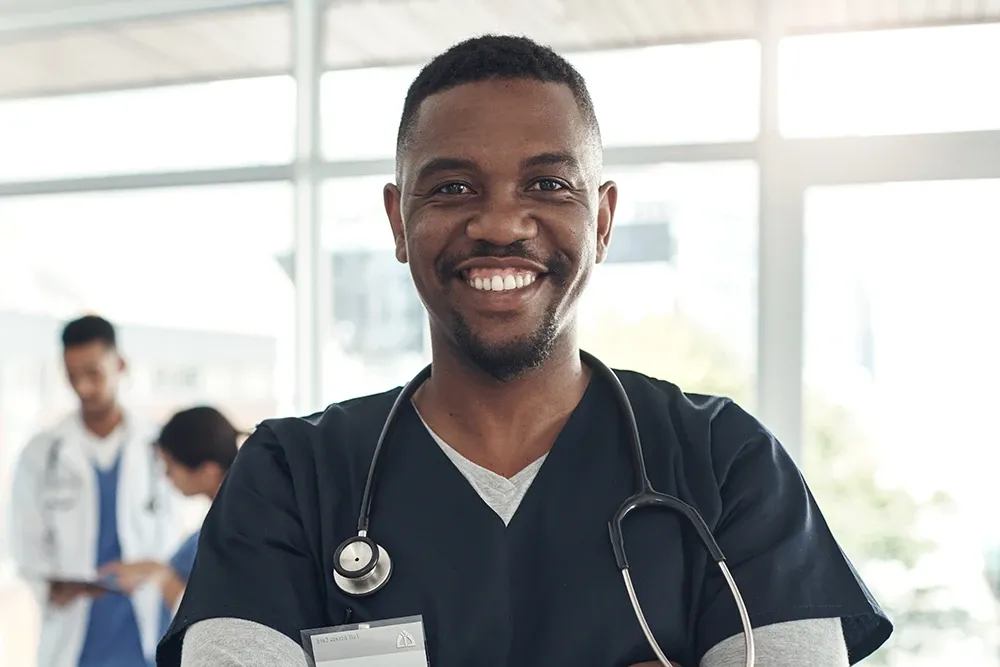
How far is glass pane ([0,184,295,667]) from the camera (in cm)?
334

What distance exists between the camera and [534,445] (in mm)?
1006

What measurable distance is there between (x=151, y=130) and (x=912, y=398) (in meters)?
2.70

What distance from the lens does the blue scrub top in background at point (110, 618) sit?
8.79ft

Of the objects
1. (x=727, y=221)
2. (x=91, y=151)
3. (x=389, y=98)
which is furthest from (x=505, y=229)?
(x=91, y=151)

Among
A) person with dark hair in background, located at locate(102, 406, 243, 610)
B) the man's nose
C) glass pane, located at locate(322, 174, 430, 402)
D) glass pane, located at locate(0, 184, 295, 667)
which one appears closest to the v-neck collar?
the man's nose

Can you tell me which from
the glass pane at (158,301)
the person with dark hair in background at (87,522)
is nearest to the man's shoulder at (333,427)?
the person with dark hair in background at (87,522)

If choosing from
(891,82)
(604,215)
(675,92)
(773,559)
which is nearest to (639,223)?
(675,92)

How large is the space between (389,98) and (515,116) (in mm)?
2407

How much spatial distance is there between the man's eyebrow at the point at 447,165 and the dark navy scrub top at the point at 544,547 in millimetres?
283

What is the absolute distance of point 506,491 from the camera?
0.97m

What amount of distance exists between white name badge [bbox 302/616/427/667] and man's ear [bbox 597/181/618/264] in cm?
44

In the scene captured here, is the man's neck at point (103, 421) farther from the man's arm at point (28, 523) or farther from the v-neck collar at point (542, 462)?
the v-neck collar at point (542, 462)

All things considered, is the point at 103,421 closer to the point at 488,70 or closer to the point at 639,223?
the point at 639,223

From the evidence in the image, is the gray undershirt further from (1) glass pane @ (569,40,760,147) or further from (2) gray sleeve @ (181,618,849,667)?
(1) glass pane @ (569,40,760,147)
